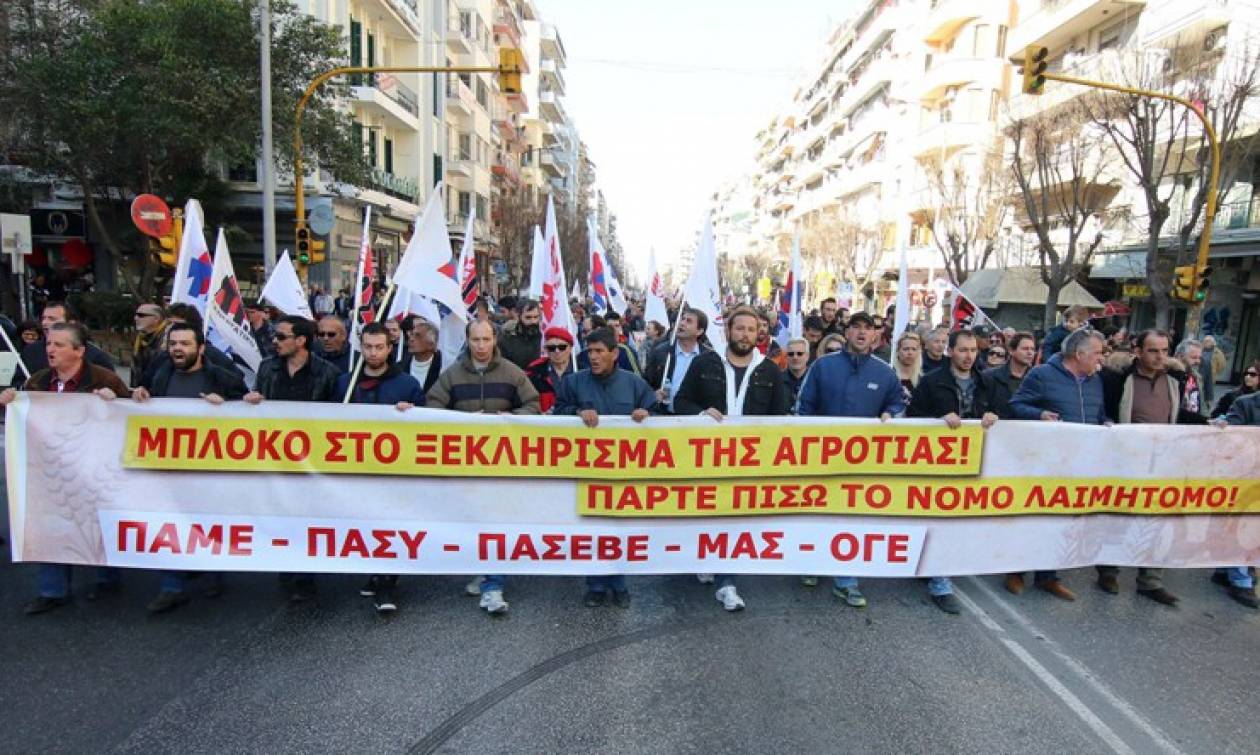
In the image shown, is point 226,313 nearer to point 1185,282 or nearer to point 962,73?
point 1185,282

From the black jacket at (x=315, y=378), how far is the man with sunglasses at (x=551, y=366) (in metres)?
1.50

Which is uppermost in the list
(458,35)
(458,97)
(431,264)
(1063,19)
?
(458,35)

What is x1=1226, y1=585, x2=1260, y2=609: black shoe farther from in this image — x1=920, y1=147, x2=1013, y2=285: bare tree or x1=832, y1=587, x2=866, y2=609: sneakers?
x1=920, y1=147, x2=1013, y2=285: bare tree

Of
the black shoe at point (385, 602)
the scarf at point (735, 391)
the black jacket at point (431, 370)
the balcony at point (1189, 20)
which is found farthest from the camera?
the balcony at point (1189, 20)

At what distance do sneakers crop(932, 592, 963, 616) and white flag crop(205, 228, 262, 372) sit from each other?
5.50m

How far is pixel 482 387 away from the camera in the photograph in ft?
15.7

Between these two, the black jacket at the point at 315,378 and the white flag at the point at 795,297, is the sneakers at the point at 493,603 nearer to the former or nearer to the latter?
the black jacket at the point at 315,378

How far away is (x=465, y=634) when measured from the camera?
14.0 ft

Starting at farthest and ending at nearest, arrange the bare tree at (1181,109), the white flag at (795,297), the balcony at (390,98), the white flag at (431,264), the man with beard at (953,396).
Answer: the balcony at (390,98) < the bare tree at (1181,109) < the white flag at (795,297) < the white flag at (431,264) < the man with beard at (953,396)

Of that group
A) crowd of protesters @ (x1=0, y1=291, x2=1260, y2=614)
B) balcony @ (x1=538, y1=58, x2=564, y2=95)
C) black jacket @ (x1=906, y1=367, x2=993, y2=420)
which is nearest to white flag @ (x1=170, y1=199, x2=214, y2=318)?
crowd of protesters @ (x1=0, y1=291, x2=1260, y2=614)

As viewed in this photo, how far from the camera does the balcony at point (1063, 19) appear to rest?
25531 millimetres

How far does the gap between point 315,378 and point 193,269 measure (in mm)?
2265

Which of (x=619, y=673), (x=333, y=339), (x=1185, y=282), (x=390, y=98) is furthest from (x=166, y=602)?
(x=390, y=98)

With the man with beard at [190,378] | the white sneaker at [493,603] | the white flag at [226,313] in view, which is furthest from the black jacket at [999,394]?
the white flag at [226,313]
